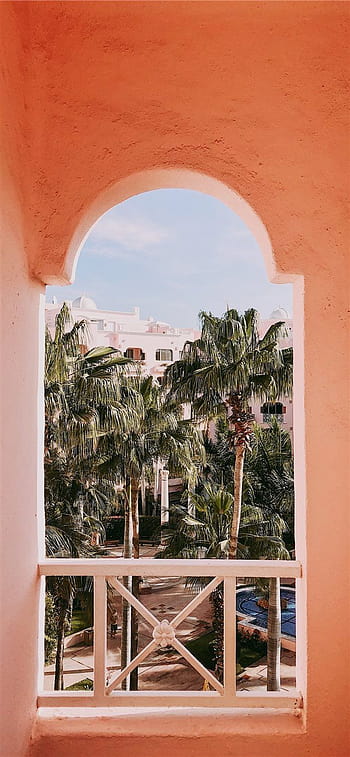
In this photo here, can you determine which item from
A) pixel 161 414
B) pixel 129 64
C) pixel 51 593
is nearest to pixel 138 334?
pixel 161 414

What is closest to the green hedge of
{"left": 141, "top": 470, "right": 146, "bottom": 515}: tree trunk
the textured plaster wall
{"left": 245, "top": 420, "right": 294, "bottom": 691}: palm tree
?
{"left": 141, "top": 470, "right": 146, "bottom": 515}: tree trunk

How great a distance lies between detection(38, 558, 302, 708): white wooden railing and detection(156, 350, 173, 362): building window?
15598 millimetres

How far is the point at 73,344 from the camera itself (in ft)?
30.7

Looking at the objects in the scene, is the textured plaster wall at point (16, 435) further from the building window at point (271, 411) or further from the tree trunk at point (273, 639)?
the building window at point (271, 411)

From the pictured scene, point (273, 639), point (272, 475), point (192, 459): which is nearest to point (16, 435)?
point (273, 639)

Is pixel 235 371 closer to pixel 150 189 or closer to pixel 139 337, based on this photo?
pixel 139 337

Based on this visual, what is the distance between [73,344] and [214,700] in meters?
7.96

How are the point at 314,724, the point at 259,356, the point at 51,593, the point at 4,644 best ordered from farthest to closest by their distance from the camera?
1. the point at 259,356
2. the point at 51,593
3. the point at 314,724
4. the point at 4,644

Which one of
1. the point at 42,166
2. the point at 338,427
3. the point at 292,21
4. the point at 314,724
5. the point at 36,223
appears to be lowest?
the point at 314,724

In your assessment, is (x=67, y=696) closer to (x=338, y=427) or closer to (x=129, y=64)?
(x=338, y=427)

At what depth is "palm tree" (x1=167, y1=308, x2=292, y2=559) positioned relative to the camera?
32.9 ft

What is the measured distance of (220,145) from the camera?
5.89ft

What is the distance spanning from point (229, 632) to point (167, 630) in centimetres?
20

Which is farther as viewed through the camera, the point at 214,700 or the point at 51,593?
the point at 51,593
